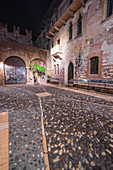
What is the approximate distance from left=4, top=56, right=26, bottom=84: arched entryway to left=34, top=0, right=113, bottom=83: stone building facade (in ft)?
21.3

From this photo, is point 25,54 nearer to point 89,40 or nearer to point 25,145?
point 89,40

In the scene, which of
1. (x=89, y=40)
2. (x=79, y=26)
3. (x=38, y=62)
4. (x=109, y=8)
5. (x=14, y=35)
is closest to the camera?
(x=109, y=8)

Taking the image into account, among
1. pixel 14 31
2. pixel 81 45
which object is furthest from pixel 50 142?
pixel 14 31

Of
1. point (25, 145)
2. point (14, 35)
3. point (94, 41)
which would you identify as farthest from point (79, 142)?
point (14, 35)

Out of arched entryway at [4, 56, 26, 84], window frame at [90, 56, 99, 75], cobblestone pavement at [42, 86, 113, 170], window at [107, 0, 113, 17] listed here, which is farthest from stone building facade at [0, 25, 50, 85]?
cobblestone pavement at [42, 86, 113, 170]

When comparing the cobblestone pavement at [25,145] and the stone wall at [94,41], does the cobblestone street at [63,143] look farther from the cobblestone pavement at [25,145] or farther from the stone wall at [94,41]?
the stone wall at [94,41]

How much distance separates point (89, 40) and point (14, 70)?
11.8 meters

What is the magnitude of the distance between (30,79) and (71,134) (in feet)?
43.1

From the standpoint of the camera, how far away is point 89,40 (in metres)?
7.32

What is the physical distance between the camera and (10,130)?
171cm

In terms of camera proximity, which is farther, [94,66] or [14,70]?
[14,70]

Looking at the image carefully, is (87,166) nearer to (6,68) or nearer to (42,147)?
(42,147)

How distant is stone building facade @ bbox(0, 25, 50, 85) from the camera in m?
11.4

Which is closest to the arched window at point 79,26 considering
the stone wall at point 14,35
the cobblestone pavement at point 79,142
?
the cobblestone pavement at point 79,142
